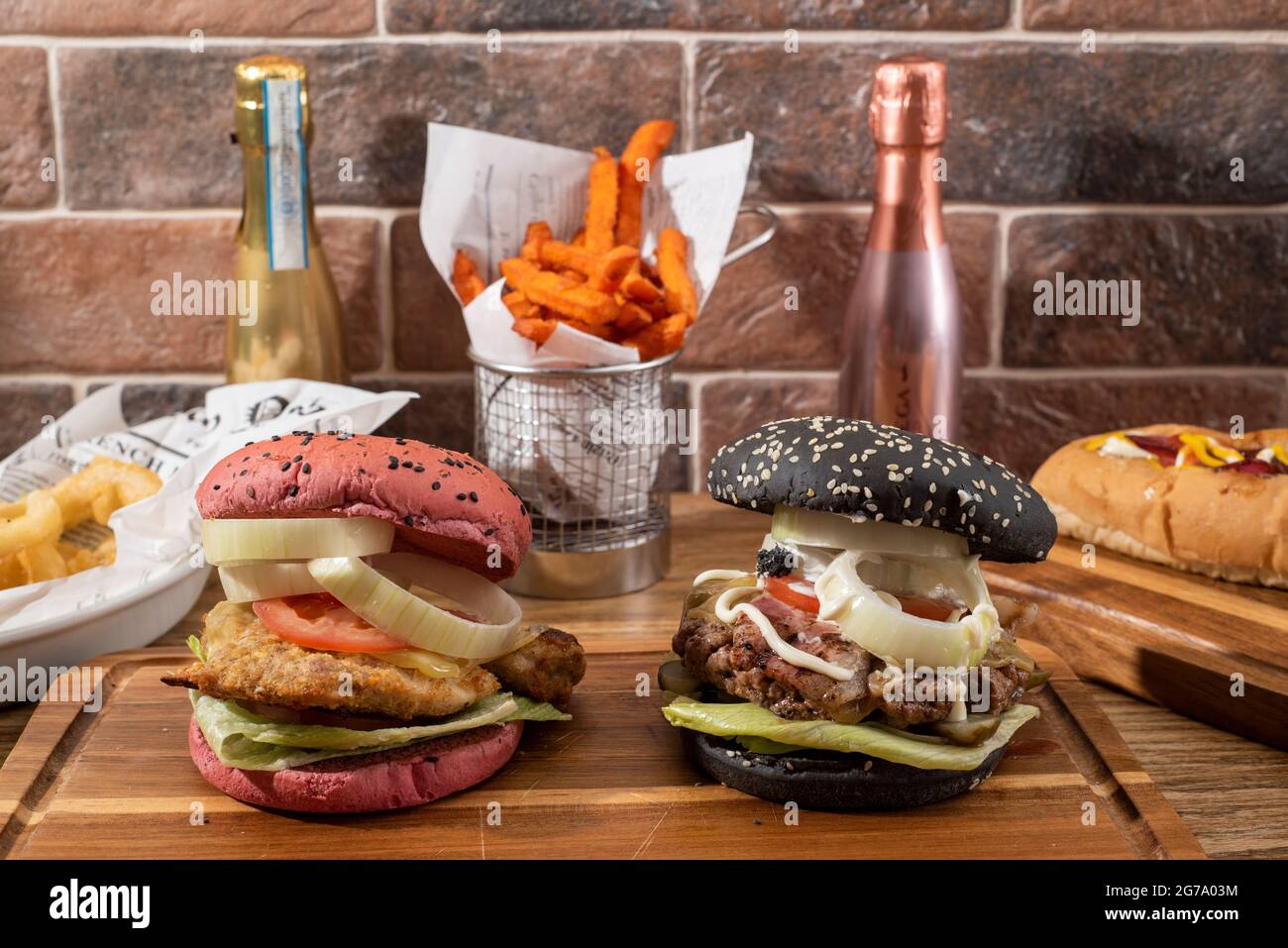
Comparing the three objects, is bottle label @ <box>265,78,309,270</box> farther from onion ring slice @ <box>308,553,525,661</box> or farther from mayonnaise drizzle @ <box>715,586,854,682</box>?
mayonnaise drizzle @ <box>715,586,854,682</box>

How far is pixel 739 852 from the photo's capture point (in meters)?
1.41

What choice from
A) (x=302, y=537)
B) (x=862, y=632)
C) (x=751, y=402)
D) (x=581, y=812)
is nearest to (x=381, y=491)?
(x=302, y=537)

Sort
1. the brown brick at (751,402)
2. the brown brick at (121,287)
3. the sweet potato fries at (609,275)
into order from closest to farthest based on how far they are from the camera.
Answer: the sweet potato fries at (609,275), the brown brick at (121,287), the brown brick at (751,402)

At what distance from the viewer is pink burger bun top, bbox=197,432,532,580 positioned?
58.8 inches

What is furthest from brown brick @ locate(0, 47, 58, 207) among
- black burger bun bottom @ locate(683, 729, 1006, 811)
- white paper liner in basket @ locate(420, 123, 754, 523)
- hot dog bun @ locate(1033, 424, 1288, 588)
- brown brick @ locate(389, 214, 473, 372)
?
hot dog bun @ locate(1033, 424, 1288, 588)

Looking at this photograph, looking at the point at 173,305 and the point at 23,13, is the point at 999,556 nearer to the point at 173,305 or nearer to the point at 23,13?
the point at 173,305

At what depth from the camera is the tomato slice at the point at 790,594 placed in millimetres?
1602

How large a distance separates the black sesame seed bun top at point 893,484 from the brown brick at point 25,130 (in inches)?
59.5

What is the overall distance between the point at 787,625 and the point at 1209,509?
903 mm

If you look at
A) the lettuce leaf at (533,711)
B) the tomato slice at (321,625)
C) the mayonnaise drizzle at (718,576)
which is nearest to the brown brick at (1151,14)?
the mayonnaise drizzle at (718,576)

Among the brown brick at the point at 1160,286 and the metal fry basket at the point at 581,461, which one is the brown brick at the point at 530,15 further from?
the brown brick at the point at 1160,286

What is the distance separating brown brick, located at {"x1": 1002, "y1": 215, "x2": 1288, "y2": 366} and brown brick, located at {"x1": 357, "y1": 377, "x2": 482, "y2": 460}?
1021 millimetres

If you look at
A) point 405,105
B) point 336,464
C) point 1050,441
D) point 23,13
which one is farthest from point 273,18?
point 1050,441

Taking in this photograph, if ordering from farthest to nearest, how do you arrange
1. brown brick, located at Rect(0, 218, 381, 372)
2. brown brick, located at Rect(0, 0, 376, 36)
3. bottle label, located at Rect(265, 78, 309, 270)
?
brown brick, located at Rect(0, 218, 381, 372) → brown brick, located at Rect(0, 0, 376, 36) → bottle label, located at Rect(265, 78, 309, 270)
